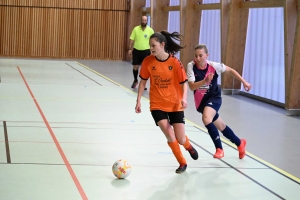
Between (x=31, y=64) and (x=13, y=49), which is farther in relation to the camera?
(x=13, y=49)

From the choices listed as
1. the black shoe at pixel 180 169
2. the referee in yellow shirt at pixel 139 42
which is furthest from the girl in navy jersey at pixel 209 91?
the referee in yellow shirt at pixel 139 42

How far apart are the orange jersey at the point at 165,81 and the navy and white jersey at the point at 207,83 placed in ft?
1.61

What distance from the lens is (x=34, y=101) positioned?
425 inches

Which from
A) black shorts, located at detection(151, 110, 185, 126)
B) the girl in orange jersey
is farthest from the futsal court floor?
black shorts, located at detection(151, 110, 185, 126)

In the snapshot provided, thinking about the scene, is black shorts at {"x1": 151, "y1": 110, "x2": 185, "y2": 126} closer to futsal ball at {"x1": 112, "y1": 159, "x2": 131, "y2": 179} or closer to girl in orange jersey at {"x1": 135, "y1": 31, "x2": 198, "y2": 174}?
girl in orange jersey at {"x1": 135, "y1": 31, "x2": 198, "y2": 174}

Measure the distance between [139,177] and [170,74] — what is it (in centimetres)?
114

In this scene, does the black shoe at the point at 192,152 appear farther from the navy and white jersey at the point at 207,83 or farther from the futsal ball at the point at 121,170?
the futsal ball at the point at 121,170

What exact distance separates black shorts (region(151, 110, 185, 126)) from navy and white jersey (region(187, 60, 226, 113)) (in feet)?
2.01

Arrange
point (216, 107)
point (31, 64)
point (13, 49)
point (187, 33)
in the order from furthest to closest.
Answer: point (13, 49)
point (31, 64)
point (187, 33)
point (216, 107)

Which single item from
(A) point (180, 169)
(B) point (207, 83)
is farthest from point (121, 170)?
(B) point (207, 83)

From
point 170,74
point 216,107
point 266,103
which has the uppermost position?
point 170,74

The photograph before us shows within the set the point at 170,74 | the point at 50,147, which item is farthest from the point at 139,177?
the point at 50,147

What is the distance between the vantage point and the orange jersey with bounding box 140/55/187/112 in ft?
19.5

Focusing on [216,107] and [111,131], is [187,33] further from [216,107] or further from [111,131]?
[216,107]
